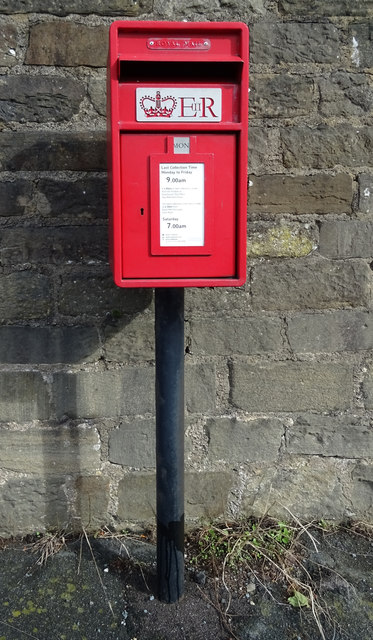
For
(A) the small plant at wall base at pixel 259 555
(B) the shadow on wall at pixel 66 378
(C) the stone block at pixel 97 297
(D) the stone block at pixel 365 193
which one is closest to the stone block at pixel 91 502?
(B) the shadow on wall at pixel 66 378

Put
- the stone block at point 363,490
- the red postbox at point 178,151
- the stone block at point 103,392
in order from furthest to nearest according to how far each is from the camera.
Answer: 1. the stone block at point 363,490
2. the stone block at point 103,392
3. the red postbox at point 178,151

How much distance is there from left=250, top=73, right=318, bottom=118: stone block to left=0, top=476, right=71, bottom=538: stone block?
1.74 metres

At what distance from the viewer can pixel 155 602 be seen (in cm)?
191

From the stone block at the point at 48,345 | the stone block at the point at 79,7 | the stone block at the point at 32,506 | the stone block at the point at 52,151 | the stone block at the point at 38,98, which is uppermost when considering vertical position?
the stone block at the point at 79,7

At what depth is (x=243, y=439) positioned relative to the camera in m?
2.22

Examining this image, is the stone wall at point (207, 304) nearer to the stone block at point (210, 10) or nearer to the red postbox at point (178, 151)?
the stone block at point (210, 10)

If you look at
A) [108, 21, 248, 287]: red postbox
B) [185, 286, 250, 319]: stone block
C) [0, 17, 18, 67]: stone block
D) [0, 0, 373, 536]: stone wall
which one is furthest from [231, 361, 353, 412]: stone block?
[0, 17, 18, 67]: stone block

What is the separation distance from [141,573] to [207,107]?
1.71m

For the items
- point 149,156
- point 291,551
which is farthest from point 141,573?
point 149,156

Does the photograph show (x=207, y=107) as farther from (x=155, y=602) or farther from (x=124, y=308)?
(x=155, y=602)

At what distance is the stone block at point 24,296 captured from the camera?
2.08 meters

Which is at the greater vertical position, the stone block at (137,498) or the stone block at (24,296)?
the stone block at (24,296)

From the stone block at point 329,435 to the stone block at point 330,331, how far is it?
0.31 meters

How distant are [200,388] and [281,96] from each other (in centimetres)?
121
